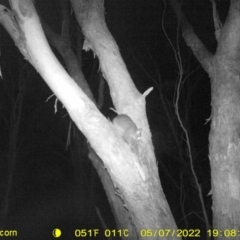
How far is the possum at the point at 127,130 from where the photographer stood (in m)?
2.76

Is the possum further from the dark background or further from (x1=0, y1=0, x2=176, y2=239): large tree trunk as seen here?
the dark background

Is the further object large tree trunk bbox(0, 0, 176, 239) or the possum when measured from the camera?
the possum

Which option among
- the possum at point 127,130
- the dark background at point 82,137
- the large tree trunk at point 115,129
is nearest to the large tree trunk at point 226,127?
the large tree trunk at point 115,129

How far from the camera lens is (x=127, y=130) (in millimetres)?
2752

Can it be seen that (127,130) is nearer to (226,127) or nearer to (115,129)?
(115,129)

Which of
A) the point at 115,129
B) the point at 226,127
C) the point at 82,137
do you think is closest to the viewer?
the point at 115,129

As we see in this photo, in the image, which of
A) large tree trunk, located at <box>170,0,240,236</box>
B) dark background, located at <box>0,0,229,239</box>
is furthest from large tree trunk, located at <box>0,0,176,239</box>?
dark background, located at <box>0,0,229,239</box>

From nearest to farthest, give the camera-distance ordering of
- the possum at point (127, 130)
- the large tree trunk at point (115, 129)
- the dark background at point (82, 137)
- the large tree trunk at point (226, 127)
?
the large tree trunk at point (115, 129)
the possum at point (127, 130)
the large tree trunk at point (226, 127)
the dark background at point (82, 137)

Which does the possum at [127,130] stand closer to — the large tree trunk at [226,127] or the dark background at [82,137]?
the large tree trunk at [226,127]

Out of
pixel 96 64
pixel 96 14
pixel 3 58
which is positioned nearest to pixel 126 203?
pixel 96 14

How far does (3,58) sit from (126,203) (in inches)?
408

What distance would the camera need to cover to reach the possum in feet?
9.07

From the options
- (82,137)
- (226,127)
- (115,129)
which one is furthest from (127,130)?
(82,137)

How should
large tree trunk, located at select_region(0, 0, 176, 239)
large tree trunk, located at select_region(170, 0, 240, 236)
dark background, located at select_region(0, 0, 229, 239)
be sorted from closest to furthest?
large tree trunk, located at select_region(0, 0, 176, 239) → large tree trunk, located at select_region(170, 0, 240, 236) → dark background, located at select_region(0, 0, 229, 239)
